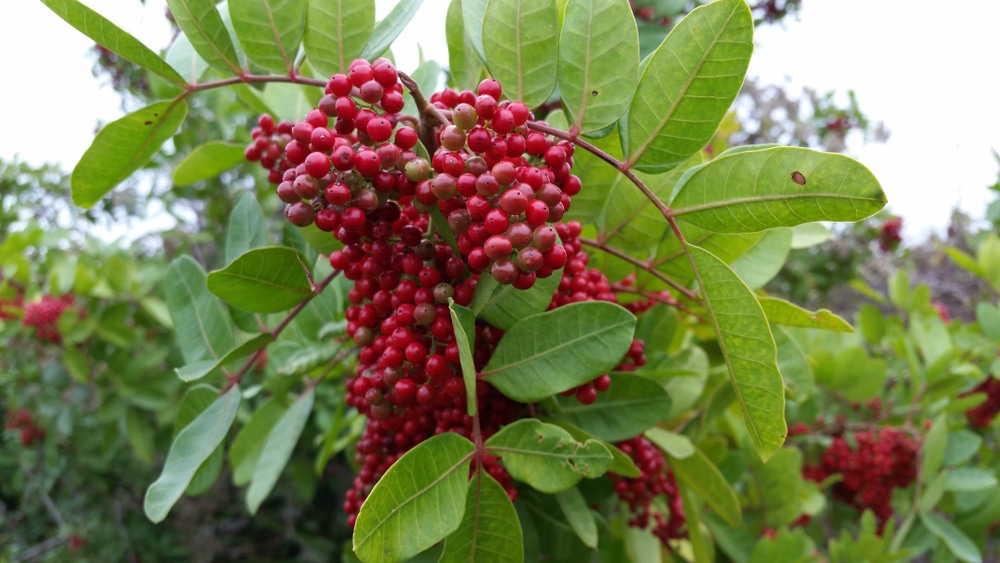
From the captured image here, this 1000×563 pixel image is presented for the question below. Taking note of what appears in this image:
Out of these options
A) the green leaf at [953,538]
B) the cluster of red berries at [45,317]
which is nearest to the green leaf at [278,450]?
the cluster of red berries at [45,317]

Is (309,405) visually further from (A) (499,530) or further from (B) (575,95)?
(B) (575,95)

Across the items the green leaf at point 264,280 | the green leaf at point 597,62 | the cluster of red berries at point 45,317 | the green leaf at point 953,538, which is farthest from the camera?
the cluster of red berries at point 45,317

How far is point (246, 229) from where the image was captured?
1.20 m

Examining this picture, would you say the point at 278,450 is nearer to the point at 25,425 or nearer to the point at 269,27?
the point at 269,27

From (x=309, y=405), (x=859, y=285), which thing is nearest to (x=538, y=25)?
(x=309, y=405)

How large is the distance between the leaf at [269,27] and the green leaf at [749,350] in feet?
2.10

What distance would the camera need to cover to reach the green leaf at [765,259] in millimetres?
1220

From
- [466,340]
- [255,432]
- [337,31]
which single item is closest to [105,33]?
[337,31]

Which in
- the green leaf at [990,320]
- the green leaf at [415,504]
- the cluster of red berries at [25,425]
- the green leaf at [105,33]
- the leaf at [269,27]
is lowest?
the cluster of red berries at [25,425]

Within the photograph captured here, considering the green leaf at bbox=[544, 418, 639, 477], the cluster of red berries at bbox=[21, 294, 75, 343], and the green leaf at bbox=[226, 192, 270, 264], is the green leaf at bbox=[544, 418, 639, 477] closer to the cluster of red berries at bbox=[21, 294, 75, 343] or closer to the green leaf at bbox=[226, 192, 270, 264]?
the green leaf at bbox=[226, 192, 270, 264]

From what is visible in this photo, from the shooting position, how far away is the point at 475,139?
75 cm

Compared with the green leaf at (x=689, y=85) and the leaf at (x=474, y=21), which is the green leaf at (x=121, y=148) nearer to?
the leaf at (x=474, y=21)

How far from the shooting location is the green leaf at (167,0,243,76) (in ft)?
3.01

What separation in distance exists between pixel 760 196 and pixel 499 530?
1.74ft
